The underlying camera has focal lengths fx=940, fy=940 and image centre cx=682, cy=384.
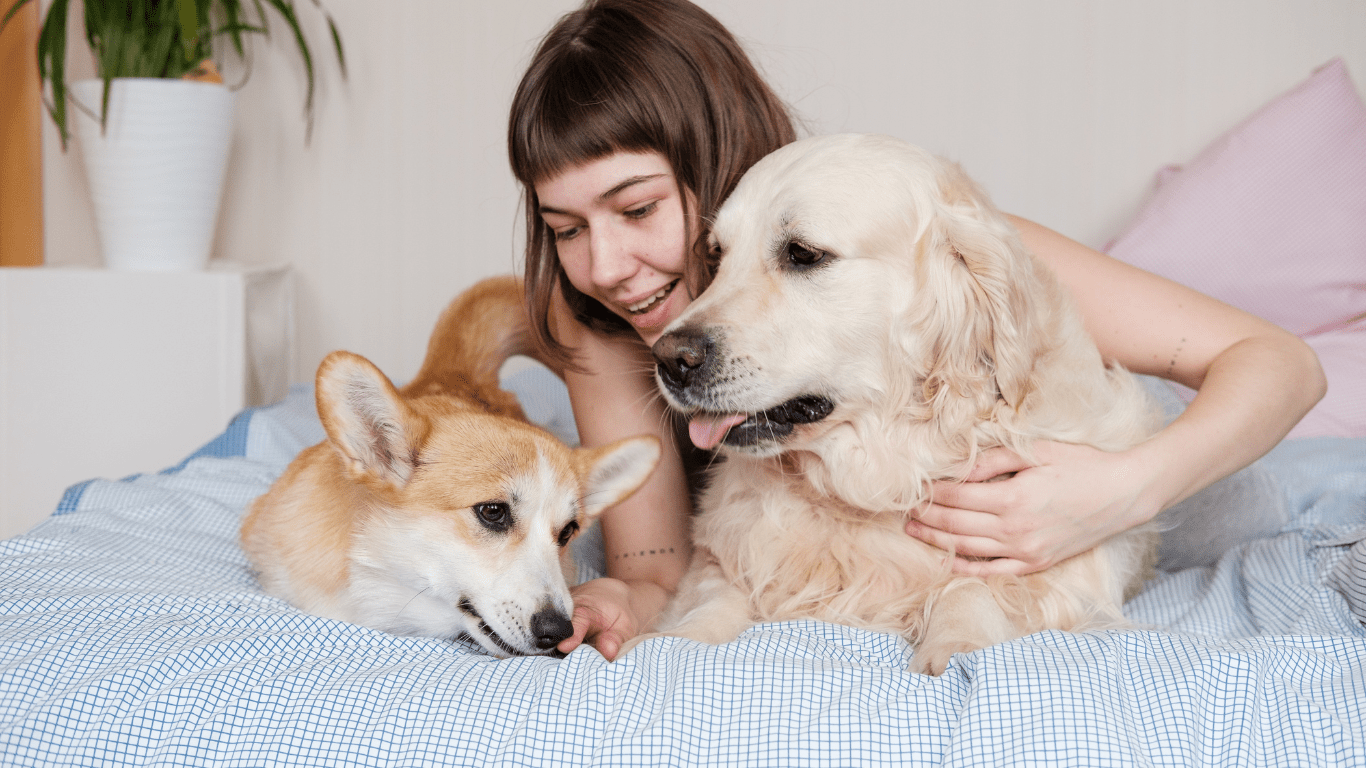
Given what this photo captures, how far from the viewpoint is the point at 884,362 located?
131 centimetres

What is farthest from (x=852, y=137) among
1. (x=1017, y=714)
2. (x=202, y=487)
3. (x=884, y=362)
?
Result: (x=202, y=487)

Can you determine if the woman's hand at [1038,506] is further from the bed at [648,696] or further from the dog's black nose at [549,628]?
the dog's black nose at [549,628]

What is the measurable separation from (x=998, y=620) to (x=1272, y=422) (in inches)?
21.7

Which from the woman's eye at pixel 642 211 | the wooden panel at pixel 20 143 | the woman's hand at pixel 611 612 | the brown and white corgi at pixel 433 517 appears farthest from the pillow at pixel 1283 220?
the wooden panel at pixel 20 143

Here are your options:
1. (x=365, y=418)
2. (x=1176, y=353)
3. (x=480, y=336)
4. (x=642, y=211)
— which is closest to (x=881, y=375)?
(x=642, y=211)

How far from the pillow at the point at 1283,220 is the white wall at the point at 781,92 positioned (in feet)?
1.00

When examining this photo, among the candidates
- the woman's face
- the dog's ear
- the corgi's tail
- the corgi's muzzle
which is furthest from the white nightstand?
the dog's ear

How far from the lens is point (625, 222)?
153 cm

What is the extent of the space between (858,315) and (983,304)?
17 centimetres

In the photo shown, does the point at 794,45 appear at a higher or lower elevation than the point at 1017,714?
higher

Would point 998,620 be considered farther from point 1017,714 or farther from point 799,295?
point 799,295

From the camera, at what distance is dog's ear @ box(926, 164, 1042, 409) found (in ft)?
4.15

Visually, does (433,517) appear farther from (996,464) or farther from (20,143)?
(20,143)

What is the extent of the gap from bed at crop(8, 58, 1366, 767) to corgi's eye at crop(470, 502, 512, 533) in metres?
0.17
